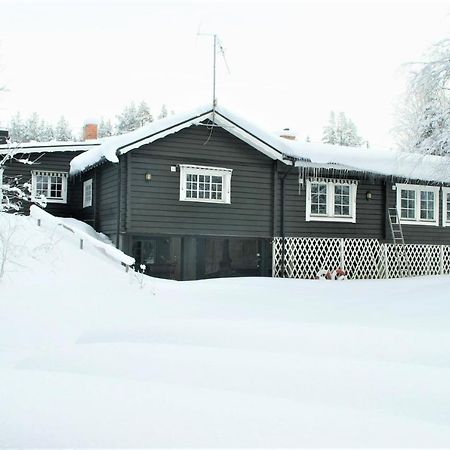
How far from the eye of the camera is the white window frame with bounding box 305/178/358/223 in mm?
18469

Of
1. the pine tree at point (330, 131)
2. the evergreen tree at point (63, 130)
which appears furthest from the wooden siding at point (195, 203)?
the evergreen tree at point (63, 130)

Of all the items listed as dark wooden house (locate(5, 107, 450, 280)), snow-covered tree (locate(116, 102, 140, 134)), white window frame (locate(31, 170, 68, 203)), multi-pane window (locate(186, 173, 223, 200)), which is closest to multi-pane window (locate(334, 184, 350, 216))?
dark wooden house (locate(5, 107, 450, 280))

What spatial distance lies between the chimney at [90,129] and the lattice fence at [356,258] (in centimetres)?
1158

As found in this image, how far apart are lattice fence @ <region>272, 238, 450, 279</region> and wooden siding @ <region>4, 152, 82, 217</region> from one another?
837 centimetres

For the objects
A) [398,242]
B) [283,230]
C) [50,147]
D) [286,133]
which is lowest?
[398,242]

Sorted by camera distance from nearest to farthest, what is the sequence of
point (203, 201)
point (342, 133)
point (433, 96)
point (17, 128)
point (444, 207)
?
1. point (433, 96)
2. point (203, 201)
3. point (444, 207)
4. point (342, 133)
5. point (17, 128)

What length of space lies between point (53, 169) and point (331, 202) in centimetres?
1042

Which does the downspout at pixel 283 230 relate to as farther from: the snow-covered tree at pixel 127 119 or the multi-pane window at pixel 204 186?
the snow-covered tree at pixel 127 119

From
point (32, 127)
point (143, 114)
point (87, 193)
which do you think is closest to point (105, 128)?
point (32, 127)

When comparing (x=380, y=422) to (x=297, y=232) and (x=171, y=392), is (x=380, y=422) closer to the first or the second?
(x=171, y=392)

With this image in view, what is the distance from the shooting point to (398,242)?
64.1ft

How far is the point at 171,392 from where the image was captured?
192 inches

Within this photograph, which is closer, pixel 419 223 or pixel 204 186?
pixel 204 186

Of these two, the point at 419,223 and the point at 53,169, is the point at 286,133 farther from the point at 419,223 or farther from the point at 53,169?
the point at 53,169
